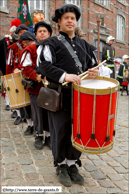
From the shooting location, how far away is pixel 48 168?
300cm

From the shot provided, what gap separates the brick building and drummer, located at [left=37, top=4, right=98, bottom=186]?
815 centimetres

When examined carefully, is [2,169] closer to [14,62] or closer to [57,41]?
[57,41]

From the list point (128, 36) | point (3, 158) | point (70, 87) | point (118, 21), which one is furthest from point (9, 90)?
point (128, 36)

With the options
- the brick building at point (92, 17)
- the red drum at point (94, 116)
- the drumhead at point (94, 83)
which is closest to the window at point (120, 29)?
the brick building at point (92, 17)

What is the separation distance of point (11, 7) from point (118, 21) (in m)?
11.7

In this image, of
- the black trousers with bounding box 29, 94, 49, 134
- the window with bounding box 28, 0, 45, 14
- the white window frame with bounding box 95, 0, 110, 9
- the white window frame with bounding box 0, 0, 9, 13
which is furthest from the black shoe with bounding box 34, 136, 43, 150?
the white window frame with bounding box 95, 0, 110, 9

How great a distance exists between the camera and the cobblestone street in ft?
8.54

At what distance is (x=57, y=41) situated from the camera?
2406 mm

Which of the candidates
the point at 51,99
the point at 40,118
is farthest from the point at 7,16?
the point at 51,99

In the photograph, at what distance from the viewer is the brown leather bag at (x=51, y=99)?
7.79ft

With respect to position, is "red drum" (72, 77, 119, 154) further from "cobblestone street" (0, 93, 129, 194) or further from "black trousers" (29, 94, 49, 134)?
"black trousers" (29, 94, 49, 134)

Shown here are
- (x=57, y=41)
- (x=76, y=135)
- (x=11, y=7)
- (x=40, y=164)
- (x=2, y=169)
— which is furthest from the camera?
(x=11, y=7)

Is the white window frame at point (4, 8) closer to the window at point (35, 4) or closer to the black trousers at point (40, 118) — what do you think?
the window at point (35, 4)

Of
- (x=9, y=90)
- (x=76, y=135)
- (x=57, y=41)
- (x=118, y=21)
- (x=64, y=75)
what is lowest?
(x=76, y=135)
